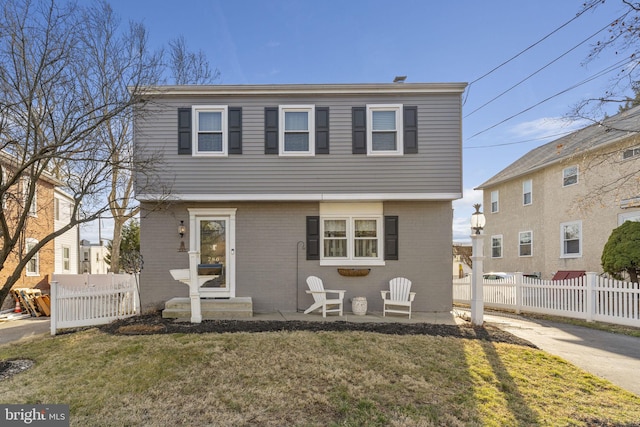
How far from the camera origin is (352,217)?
916 cm

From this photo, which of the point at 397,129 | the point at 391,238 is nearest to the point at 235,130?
the point at 397,129

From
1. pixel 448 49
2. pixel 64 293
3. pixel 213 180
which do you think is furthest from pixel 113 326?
pixel 448 49

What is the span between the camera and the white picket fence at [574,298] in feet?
26.7

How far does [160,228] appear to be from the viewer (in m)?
8.91

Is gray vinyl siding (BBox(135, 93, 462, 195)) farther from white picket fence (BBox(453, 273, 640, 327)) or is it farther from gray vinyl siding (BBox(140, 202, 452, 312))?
white picket fence (BBox(453, 273, 640, 327))

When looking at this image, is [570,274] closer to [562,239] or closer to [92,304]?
[562,239]

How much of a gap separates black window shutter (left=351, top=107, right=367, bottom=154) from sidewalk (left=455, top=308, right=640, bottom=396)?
5.24 m

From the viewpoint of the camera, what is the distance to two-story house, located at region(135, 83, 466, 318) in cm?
880

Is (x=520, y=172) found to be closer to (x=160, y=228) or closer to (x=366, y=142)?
(x=366, y=142)

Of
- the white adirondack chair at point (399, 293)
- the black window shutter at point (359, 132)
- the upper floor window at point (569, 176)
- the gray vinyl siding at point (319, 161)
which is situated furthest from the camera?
the upper floor window at point (569, 176)

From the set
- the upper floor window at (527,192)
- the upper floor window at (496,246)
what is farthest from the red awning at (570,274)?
the upper floor window at (496,246)

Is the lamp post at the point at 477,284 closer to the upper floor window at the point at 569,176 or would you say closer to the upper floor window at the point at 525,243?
the upper floor window at the point at 569,176

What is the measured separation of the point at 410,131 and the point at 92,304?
27.5ft

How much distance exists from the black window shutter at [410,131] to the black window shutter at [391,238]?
1.76 meters
